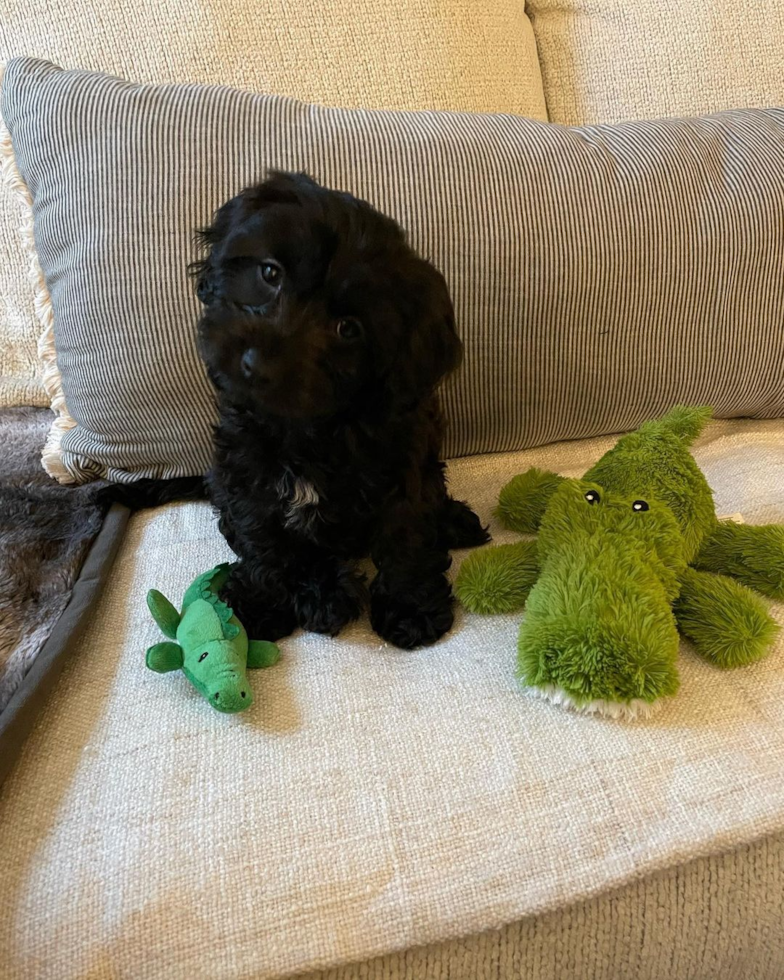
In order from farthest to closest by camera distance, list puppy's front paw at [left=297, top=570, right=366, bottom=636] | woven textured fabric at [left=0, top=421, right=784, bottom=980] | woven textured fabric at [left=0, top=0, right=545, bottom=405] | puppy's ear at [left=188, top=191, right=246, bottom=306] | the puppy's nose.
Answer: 1. woven textured fabric at [left=0, top=0, right=545, bottom=405]
2. puppy's front paw at [left=297, top=570, right=366, bottom=636]
3. puppy's ear at [left=188, top=191, right=246, bottom=306]
4. the puppy's nose
5. woven textured fabric at [left=0, top=421, right=784, bottom=980]

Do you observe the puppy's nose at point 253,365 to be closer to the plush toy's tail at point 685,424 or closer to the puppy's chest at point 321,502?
the puppy's chest at point 321,502

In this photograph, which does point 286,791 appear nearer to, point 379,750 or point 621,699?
point 379,750

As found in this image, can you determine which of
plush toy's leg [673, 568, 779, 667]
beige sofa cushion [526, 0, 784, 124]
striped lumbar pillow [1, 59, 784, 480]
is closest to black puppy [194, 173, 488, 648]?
striped lumbar pillow [1, 59, 784, 480]

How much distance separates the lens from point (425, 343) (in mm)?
861

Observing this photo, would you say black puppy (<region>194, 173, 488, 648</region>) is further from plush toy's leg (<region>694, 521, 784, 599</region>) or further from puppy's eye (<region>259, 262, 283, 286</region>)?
plush toy's leg (<region>694, 521, 784, 599</region>)

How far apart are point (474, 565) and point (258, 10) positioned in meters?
1.10

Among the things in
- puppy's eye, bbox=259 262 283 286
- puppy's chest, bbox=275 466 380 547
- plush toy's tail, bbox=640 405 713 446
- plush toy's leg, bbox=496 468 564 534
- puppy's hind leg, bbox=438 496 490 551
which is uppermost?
puppy's eye, bbox=259 262 283 286

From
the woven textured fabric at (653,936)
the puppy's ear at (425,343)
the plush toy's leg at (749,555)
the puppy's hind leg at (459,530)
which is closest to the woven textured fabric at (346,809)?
the woven textured fabric at (653,936)

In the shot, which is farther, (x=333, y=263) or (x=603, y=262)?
(x=603, y=262)

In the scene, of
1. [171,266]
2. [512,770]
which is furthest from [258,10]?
[512,770]

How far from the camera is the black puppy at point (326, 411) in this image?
0.82 meters

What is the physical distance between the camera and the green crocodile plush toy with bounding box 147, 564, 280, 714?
85cm

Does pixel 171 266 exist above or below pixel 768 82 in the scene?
below

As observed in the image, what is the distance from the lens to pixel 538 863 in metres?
0.70
